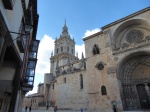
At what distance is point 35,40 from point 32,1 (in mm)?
5437

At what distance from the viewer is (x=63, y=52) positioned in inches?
1809

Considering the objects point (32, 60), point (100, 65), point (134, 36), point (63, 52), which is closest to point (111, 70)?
point (100, 65)

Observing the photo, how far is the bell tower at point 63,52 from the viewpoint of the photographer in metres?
45.6

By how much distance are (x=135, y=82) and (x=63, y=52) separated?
33.5 metres

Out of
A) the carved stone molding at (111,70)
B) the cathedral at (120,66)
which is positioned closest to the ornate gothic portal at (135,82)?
the cathedral at (120,66)

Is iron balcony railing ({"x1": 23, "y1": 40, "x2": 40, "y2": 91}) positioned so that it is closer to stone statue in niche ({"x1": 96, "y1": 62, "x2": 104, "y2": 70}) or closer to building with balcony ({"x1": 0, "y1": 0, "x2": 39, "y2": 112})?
building with balcony ({"x1": 0, "y1": 0, "x2": 39, "y2": 112})

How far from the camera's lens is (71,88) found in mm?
24281

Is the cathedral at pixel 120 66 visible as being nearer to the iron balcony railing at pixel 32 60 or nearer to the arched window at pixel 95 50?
the arched window at pixel 95 50

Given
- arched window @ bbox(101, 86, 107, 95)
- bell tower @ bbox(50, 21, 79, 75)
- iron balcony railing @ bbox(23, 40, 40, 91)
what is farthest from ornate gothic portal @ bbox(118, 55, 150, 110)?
bell tower @ bbox(50, 21, 79, 75)

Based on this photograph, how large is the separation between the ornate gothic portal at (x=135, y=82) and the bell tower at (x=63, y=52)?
3084cm

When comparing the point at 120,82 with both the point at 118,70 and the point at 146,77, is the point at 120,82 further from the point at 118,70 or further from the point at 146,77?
the point at 146,77

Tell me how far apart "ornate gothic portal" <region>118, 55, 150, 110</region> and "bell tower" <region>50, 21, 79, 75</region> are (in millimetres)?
30844

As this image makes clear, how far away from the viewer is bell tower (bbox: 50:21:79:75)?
4556 cm

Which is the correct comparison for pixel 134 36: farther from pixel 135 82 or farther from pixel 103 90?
pixel 103 90
